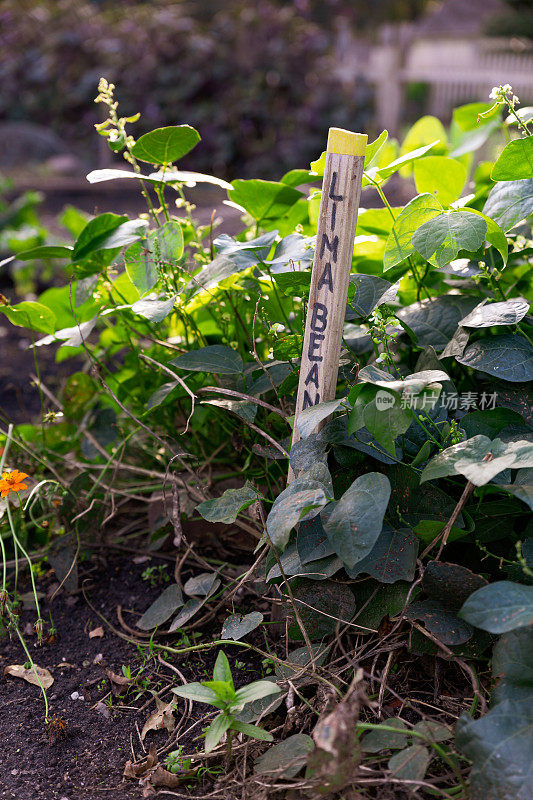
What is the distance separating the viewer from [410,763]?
35.5 inches

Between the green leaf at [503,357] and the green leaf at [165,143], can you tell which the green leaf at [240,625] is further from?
the green leaf at [165,143]

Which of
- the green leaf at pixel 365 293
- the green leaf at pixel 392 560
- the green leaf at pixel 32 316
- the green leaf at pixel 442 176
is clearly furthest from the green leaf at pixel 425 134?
the green leaf at pixel 392 560

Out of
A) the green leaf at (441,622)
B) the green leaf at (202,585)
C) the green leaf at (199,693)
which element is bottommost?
the green leaf at (202,585)

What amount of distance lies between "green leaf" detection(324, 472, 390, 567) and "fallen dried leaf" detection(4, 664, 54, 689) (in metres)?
0.63

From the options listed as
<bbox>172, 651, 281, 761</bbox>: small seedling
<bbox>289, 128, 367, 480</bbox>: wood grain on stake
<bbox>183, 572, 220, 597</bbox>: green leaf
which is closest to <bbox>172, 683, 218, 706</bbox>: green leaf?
<bbox>172, 651, 281, 761</bbox>: small seedling

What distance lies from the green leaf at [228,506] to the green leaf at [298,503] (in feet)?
0.32

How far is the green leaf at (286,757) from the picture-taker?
956mm

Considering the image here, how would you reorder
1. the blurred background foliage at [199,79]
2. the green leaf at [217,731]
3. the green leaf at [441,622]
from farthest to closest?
1. the blurred background foliage at [199,79]
2. the green leaf at [441,622]
3. the green leaf at [217,731]

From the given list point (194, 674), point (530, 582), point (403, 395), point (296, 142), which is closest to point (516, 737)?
point (530, 582)

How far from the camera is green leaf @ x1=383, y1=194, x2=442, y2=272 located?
1.19 metres

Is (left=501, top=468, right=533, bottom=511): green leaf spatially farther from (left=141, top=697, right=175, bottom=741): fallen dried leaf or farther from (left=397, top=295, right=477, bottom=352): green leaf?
(left=141, top=697, right=175, bottom=741): fallen dried leaf

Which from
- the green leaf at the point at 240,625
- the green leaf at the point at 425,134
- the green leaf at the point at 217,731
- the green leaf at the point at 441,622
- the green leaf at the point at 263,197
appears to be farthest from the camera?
the green leaf at the point at 425,134

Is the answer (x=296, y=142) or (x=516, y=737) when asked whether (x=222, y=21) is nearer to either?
(x=296, y=142)

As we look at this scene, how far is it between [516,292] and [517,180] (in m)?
0.29
